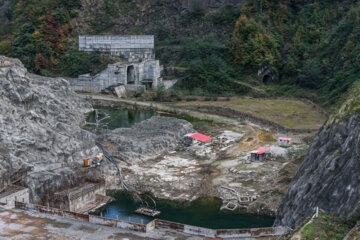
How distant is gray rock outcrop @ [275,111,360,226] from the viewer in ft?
71.0

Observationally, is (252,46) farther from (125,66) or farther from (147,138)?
(147,138)

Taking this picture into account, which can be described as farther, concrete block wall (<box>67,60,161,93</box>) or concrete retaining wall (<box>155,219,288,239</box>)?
concrete block wall (<box>67,60,161,93</box>)

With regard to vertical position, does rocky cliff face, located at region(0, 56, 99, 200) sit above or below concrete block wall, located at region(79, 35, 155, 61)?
below

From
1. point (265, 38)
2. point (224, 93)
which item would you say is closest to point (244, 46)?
point (265, 38)

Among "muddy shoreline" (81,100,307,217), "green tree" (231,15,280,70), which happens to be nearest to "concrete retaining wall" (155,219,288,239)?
"muddy shoreline" (81,100,307,217)

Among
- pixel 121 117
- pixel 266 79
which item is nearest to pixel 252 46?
pixel 266 79

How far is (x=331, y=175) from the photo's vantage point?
23703 mm

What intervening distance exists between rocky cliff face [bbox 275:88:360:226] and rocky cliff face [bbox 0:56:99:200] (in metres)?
17.3

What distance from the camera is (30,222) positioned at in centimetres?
2342

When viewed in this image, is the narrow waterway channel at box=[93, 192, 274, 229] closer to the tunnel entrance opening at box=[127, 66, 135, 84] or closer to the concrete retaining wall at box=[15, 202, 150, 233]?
the concrete retaining wall at box=[15, 202, 150, 233]

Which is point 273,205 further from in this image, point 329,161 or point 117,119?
point 117,119

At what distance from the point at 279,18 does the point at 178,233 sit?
207 feet

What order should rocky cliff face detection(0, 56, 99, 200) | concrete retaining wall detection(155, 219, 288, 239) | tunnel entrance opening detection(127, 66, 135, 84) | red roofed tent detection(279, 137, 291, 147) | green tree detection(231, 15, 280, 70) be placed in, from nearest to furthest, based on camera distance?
1. concrete retaining wall detection(155, 219, 288, 239)
2. rocky cliff face detection(0, 56, 99, 200)
3. red roofed tent detection(279, 137, 291, 147)
4. green tree detection(231, 15, 280, 70)
5. tunnel entrance opening detection(127, 66, 135, 84)

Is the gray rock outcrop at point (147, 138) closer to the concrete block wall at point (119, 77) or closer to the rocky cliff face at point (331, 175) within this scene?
the rocky cliff face at point (331, 175)
